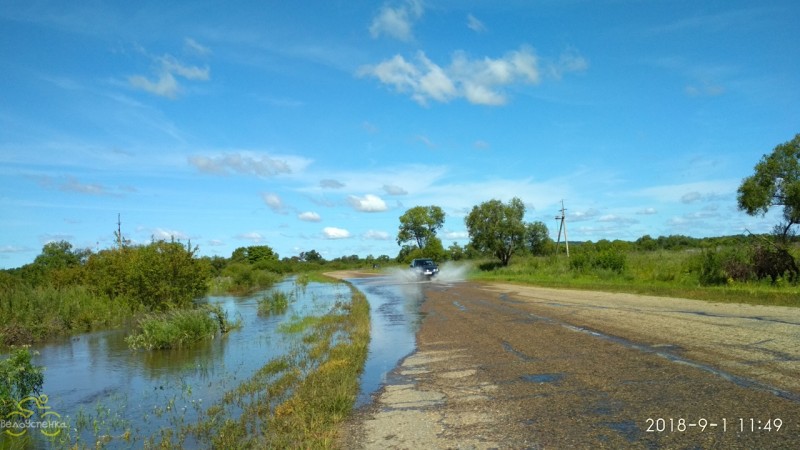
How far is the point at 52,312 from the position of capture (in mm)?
23125

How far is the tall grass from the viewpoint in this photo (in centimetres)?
2055

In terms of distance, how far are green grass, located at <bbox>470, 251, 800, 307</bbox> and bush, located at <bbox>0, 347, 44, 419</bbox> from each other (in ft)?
62.6

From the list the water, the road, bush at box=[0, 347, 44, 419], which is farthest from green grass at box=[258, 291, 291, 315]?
bush at box=[0, 347, 44, 419]

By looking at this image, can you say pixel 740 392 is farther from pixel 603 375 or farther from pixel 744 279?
Answer: pixel 744 279

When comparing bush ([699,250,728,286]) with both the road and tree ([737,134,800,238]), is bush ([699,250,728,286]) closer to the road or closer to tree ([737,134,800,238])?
the road

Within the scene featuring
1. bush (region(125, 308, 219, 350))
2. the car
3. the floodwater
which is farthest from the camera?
the car

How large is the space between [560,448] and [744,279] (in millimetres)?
21016

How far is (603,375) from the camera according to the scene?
842cm

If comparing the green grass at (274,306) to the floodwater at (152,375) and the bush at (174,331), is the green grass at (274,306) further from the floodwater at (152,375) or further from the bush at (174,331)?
Answer: the bush at (174,331)

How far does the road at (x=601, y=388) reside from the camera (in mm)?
5812

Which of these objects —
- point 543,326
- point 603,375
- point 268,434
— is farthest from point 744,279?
point 268,434

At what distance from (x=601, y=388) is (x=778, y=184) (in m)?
43.9
